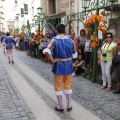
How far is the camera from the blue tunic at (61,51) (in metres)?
4.63

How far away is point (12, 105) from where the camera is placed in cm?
533

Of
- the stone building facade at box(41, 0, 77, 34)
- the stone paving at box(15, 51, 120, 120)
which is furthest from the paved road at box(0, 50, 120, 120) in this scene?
the stone building facade at box(41, 0, 77, 34)

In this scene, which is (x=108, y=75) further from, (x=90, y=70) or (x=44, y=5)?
(x=44, y=5)

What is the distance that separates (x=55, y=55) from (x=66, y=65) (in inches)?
11.9

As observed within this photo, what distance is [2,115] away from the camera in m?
4.75

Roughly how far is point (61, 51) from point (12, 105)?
1.79 meters

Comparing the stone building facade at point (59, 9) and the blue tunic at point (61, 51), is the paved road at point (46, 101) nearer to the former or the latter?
the blue tunic at point (61, 51)

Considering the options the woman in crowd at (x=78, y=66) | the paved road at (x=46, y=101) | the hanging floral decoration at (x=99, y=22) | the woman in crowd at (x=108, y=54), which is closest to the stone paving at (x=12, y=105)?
the paved road at (x=46, y=101)

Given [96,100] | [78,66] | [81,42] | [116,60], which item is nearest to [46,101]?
[96,100]

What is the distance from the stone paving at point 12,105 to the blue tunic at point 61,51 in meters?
1.10

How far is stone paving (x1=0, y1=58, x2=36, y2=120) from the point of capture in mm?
4684

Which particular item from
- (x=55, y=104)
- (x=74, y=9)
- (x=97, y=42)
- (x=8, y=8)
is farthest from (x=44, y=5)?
(x=8, y=8)

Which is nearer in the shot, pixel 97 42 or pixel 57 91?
pixel 57 91

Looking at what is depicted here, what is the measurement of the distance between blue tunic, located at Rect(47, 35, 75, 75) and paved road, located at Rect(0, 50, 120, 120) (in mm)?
932
